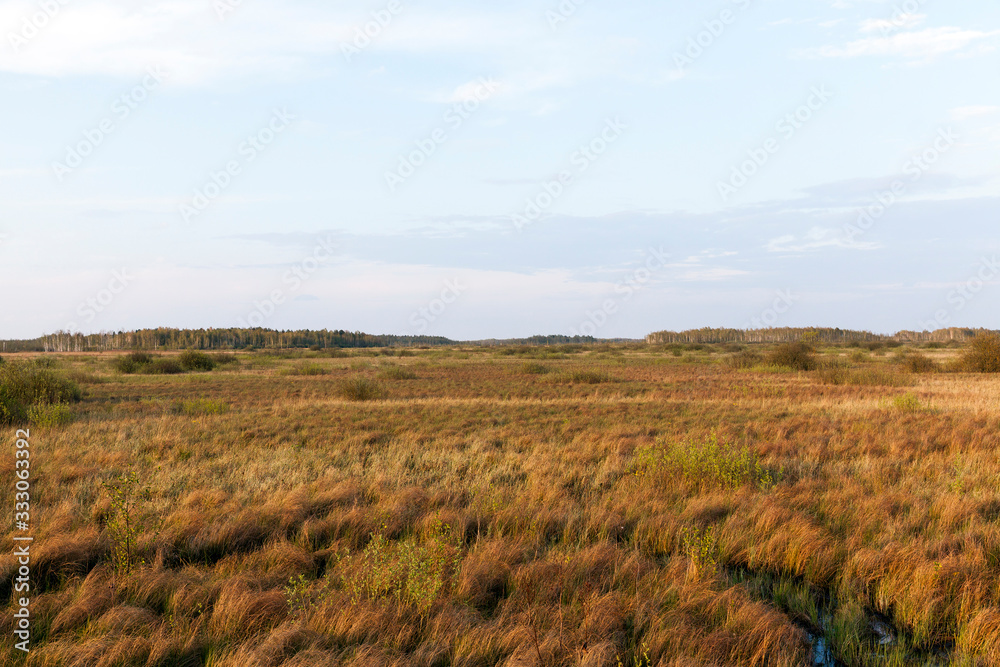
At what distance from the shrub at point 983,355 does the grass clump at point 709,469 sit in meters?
35.2

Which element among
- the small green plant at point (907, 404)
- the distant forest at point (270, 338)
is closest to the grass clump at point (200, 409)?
the small green plant at point (907, 404)

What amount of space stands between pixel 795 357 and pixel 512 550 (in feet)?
121

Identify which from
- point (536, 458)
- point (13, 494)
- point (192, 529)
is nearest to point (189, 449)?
point (13, 494)

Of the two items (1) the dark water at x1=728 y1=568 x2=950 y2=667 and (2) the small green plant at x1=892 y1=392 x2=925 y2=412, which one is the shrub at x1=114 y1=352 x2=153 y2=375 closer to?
(2) the small green plant at x1=892 y1=392 x2=925 y2=412

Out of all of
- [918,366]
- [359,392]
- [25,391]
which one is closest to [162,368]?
[25,391]

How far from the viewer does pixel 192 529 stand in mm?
5805

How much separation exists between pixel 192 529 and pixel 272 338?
17220cm

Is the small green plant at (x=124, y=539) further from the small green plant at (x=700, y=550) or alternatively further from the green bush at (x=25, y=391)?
the green bush at (x=25, y=391)

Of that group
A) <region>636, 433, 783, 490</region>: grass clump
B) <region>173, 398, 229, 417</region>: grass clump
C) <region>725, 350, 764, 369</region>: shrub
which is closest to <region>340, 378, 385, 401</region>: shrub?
Answer: <region>173, 398, 229, 417</region>: grass clump

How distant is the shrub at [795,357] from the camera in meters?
36.3

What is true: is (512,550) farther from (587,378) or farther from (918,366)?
(918,366)

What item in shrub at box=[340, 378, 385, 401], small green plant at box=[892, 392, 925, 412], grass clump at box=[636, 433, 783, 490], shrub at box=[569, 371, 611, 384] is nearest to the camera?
grass clump at box=[636, 433, 783, 490]

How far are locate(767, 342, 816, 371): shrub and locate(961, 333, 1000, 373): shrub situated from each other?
8.73m

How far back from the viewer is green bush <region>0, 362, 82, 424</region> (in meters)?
14.0
